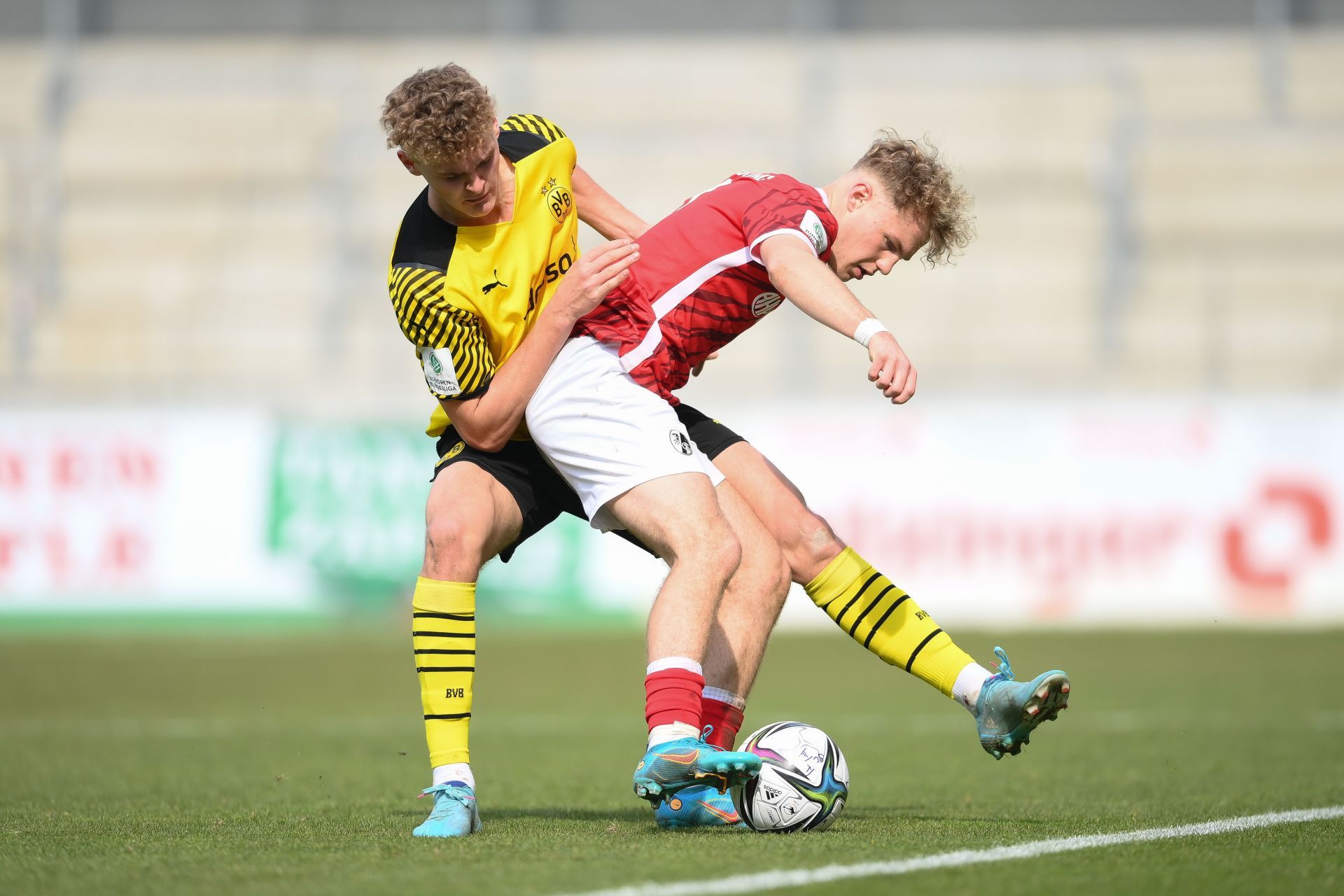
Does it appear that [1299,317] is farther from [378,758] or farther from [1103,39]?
[378,758]

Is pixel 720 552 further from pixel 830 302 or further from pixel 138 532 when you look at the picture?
pixel 138 532

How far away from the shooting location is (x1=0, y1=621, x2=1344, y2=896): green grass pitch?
3424 millimetres

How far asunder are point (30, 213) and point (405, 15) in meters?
5.68

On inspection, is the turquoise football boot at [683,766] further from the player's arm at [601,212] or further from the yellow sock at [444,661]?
the player's arm at [601,212]

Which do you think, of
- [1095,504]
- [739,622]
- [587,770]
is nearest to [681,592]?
[739,622]

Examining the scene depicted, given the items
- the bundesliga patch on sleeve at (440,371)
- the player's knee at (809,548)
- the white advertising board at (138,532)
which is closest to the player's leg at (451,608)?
the bundesliga patch on sleeve at (440,371)

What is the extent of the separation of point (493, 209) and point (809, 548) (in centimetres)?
132

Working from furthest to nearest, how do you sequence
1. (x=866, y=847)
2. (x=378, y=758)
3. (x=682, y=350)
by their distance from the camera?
(x=378, y=758) → (x=682, y=350) → (x=866, y=847)

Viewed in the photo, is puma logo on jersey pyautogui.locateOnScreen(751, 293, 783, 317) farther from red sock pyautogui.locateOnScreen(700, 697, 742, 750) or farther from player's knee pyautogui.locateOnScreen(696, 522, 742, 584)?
red sock pyautogui.locateOnScreen(700, 697, 742, 750)

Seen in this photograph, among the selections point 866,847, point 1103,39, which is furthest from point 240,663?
point 1103,39

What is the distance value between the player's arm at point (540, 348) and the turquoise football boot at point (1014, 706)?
56.2 inches

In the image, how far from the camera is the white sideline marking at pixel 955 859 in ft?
10.2

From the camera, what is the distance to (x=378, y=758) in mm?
6570

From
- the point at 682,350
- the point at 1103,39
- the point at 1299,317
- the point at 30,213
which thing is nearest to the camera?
the point at 682,350
